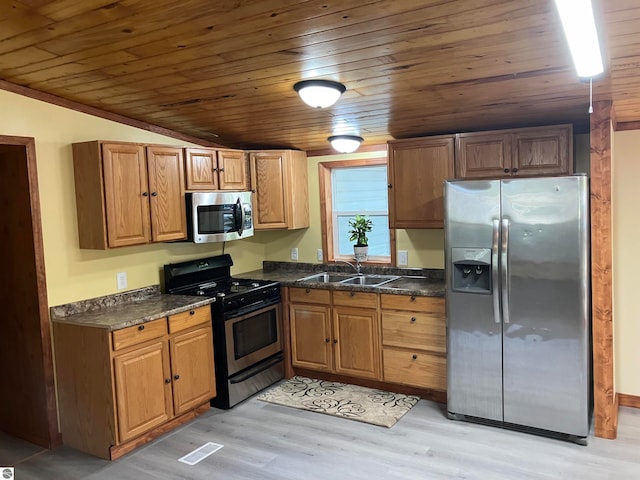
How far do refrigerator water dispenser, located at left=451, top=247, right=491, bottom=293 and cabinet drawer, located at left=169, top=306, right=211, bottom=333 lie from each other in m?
1.82

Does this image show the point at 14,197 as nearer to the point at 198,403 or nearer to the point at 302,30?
the point at 198,403

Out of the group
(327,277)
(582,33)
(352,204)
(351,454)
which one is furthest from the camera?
(352,204)

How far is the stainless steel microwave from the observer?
13.4 feet

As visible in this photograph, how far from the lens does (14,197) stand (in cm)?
347

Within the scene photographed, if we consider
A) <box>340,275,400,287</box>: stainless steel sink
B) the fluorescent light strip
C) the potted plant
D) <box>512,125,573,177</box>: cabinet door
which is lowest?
<box>340,275,400,287</box>: stainless steel sink

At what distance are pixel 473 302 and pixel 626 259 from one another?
4.13ft

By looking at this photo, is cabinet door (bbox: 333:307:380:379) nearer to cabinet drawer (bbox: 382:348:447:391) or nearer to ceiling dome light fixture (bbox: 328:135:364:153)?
cabinet drawer (bbox: 382:348:447:391)

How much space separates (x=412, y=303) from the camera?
4.00 meters

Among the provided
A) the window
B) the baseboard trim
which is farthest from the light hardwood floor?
the window

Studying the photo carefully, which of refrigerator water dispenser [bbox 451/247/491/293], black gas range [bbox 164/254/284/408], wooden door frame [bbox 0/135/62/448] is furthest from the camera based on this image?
black gas range [bbox 164/254/284/408]

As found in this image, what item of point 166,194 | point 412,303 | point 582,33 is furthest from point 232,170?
point 582,33

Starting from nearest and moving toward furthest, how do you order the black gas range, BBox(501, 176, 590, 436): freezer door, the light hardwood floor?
the light hardwood floor → BBox(501, 176, 590, 436): freezer door → the black gas range

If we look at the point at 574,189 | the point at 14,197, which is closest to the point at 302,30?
the point at 574,189

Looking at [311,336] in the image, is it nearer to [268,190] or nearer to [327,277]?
[327,277]
